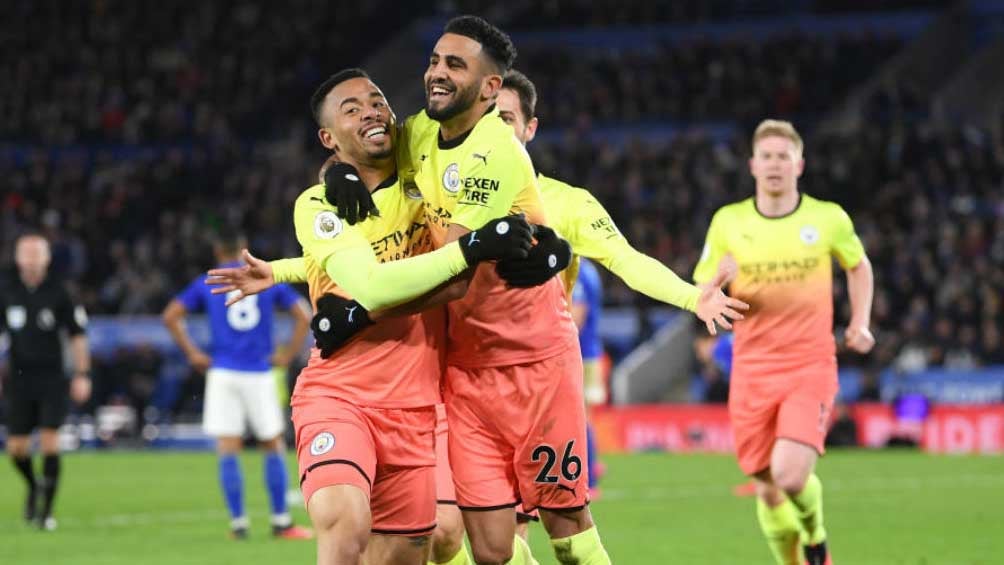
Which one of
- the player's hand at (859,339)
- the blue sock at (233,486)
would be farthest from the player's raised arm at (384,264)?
the blue sock at (233,486)

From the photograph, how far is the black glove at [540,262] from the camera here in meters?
6.56

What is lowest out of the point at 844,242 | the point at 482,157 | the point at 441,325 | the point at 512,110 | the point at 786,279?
the point at 441,325

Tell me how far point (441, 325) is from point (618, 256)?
99cm

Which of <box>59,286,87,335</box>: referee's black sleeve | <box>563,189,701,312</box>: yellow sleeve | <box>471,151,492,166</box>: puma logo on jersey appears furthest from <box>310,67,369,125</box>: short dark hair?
<box>59,286,87,335</box>: referee's black sleeve

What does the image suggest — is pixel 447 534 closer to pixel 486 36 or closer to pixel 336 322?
pixel 336 322

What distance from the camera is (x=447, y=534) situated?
296 inches

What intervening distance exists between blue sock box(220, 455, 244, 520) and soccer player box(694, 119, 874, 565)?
4.96 m

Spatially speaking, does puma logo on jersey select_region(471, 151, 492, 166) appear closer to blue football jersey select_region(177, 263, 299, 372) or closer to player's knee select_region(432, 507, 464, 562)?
player's knee select_region(432, 507, 464, 562)

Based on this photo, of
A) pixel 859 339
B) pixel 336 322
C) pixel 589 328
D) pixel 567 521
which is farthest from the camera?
pixel 589 328

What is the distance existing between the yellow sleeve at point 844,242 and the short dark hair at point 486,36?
374 centimetres

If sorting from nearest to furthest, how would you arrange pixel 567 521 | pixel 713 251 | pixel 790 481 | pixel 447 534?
1. pixel 567 521
2. pixel 447 534
3. pixel 790 481
4. pixel 713 251

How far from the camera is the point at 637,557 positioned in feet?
37.7

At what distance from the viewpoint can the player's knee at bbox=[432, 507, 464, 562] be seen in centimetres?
752

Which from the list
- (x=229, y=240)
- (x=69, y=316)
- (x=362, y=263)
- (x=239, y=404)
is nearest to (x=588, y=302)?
(x=239, y=404)
